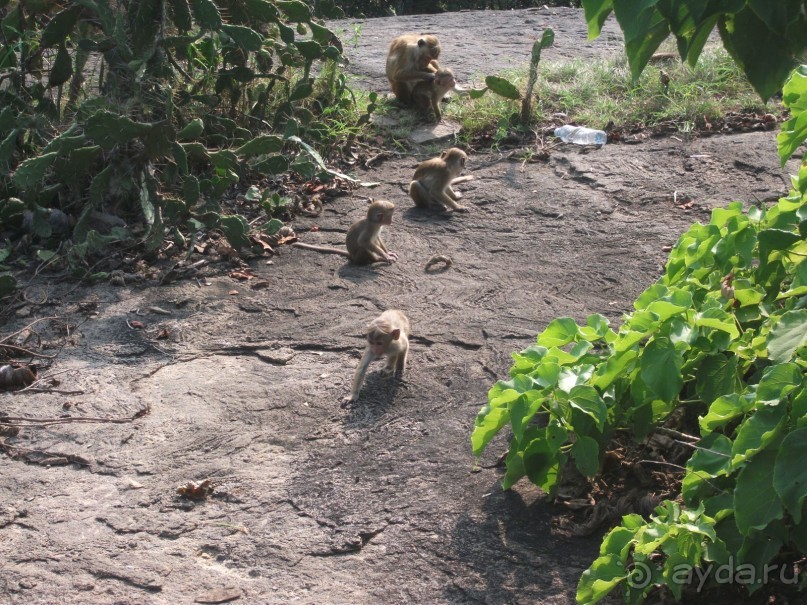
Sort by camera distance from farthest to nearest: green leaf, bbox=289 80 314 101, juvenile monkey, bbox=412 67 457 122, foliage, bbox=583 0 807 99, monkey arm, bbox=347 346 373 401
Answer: juvenile monkey, bbox=412 67 457 122, green leaf, bbox=289 80 314 101, monkey arm, bbox=347 346 373 401, foliage, bbox=583 0 807 99

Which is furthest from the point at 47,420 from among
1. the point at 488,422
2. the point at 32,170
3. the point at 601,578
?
the point at 601,578

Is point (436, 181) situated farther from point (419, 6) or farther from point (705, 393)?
point (419, 6)

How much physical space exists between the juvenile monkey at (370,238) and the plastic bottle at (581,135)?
271cm

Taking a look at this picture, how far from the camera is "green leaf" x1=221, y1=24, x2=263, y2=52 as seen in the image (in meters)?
7.79

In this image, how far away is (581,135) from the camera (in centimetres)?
948

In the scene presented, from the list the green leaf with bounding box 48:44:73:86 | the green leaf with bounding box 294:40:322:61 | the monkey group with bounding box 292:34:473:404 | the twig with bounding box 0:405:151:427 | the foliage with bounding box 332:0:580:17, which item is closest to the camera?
the twig with bounding box 0:405:151:427

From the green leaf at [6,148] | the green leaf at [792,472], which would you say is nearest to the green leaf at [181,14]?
the green leaf at [6,148]

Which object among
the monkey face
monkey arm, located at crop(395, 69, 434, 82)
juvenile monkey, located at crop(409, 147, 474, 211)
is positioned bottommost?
the monkey face

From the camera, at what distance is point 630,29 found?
84.3 inches

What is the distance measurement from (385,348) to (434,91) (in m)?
5.20

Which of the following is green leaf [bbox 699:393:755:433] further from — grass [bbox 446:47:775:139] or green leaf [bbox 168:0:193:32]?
grass [bbox 446:47:775:139]

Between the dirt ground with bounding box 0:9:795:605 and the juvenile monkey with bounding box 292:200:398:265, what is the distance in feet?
0.61

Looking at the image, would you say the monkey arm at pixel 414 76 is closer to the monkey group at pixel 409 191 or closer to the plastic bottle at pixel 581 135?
the monkey group at pixel 409 191

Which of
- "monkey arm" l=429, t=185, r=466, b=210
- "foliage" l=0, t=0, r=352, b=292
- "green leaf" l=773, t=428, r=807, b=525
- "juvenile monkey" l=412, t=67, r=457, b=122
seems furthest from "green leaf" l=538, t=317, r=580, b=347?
"juvenile monkey" l=412, t=67, r=457, b=122
